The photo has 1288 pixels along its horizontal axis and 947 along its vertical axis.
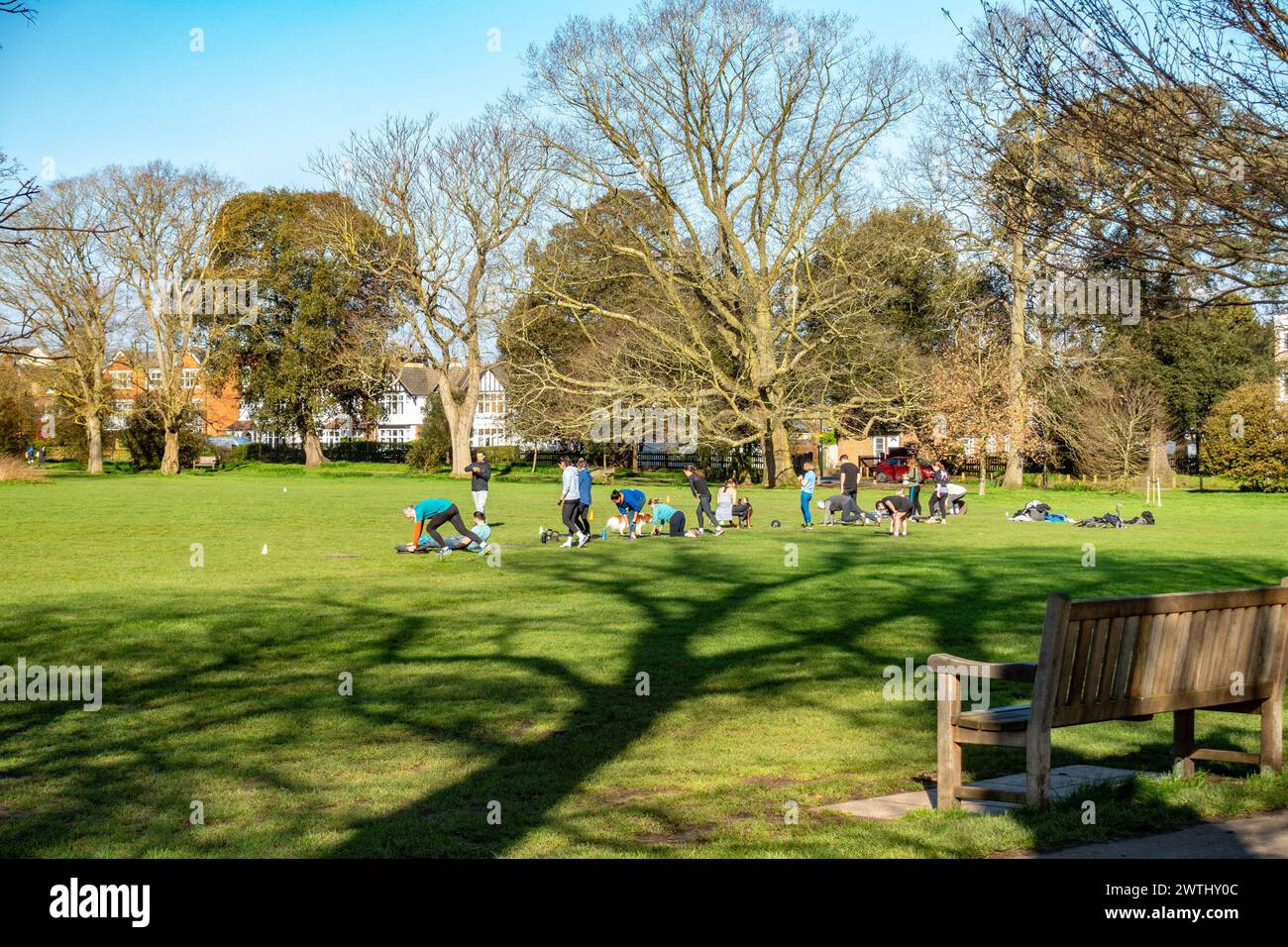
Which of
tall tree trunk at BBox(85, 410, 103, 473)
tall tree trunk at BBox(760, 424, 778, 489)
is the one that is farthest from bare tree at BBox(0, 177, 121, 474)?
tall tree trunk at BBox(760, 424, 778, 489)

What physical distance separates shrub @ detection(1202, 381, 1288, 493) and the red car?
512 inches

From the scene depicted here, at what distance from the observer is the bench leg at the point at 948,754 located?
684 cm

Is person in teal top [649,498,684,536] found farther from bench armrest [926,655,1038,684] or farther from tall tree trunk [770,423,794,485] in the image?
tall tree trunk [770,423,794,485]

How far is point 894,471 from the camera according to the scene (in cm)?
6356

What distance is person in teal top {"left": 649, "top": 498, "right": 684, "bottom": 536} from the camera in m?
27.3

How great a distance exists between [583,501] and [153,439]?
58248 mm

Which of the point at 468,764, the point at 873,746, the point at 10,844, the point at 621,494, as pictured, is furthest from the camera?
the point at 621,494

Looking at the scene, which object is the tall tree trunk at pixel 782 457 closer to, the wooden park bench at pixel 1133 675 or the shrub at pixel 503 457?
the shrub at pixel 503 457

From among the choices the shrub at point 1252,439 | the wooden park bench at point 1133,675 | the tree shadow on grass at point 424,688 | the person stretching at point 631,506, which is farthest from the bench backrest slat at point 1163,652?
the shrub at point 1252,439

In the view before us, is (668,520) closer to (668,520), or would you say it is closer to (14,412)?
(668,520)

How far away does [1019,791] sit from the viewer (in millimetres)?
6844
